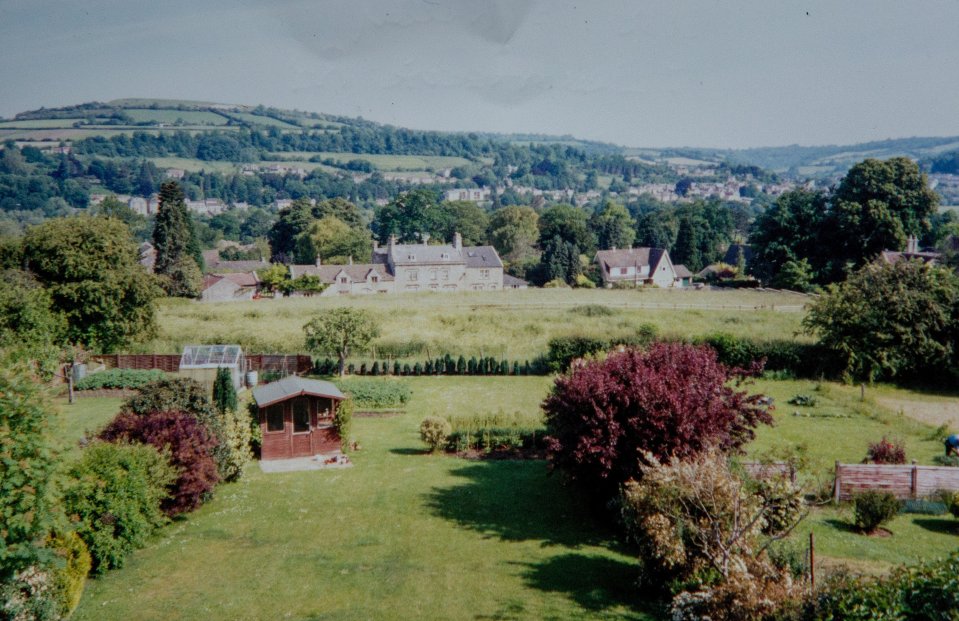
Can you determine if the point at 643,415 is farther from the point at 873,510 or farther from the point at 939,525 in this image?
the point at 939,525

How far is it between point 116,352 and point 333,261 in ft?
179

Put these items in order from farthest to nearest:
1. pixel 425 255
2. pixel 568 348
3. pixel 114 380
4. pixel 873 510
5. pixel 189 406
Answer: pixel 425 255 → pixel 568 348 → pixel 114 380 → pixel 189 406 → pixel 873 510

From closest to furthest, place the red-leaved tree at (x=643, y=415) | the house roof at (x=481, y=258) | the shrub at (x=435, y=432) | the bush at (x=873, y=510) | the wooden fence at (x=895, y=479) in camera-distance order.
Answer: the red-leaved tree at (x=643, y=415) → the bush at (x=873, y=510) → the wooden fence at (x=895, y=479) → the shrub at (x=435, y=432) → the house roof at (x=481, y=258)

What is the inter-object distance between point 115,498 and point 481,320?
3369 cm

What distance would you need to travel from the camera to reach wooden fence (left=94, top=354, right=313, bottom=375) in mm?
35375

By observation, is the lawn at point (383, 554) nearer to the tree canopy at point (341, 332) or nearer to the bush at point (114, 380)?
the tree canopy at point (341, 332)

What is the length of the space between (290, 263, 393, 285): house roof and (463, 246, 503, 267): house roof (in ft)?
34.8

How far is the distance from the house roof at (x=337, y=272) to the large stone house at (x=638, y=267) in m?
30.1

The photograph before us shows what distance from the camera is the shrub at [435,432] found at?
2341 cm

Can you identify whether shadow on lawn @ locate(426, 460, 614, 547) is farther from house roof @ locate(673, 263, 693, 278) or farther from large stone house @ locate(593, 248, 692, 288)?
house roof @ locate(673, 263, 693, 278)

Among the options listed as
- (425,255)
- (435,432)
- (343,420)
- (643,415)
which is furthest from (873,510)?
(425,255)

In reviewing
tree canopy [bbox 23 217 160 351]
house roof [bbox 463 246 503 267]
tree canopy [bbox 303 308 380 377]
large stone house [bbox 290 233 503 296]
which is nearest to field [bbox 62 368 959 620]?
tree canopy [bbox 303 308 380 377]

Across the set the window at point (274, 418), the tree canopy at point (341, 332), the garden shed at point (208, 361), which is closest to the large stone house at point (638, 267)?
the tree canopy at point (341, 332)

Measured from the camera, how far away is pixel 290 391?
71.7 ft
